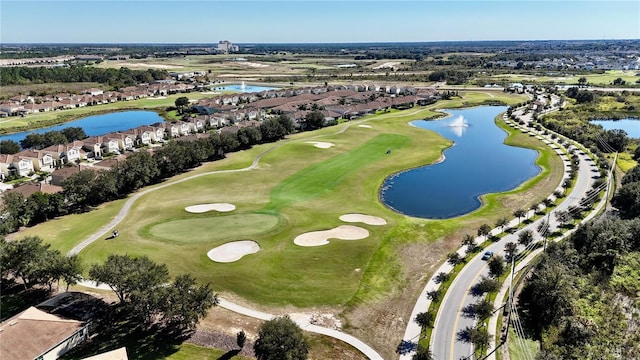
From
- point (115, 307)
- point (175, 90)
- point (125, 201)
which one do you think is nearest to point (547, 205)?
point (115, 307)

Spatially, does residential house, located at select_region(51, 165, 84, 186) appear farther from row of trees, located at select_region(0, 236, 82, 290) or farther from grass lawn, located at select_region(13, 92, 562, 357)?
row of trees, located at select_region(0, 236, 82, 290)

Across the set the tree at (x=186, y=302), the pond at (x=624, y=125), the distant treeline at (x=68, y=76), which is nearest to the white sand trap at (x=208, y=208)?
the tree at (x=186, y=302)

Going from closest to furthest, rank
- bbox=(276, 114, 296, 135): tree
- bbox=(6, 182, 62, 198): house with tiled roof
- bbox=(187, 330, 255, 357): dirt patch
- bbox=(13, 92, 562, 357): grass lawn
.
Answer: bbox=(187, 330, 255, 357): dirt patch, bbox=(13, 92, 562, 357): grass lawn, bbox=(6, 182, 62, 198): house with tiled roof, bbox=(276, 114, 296, 135): tree

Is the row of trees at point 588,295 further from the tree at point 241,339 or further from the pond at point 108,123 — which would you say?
the pond at point 108,123

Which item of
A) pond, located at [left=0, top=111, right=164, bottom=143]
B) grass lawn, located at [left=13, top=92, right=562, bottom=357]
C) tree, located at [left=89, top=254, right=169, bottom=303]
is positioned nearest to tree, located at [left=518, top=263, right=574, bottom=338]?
grass lawn, located at [left=13, top=92, right=562, bottom=357]

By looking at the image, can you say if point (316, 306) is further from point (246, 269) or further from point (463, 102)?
point (463, 102)

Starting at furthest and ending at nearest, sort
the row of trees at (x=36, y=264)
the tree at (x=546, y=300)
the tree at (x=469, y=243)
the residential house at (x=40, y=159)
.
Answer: the residential house at (x=40, y=159)
the tree at (x=469, y=243)
the row of trees at (x=36, y=264)
the tree at (x=546, y=300)
